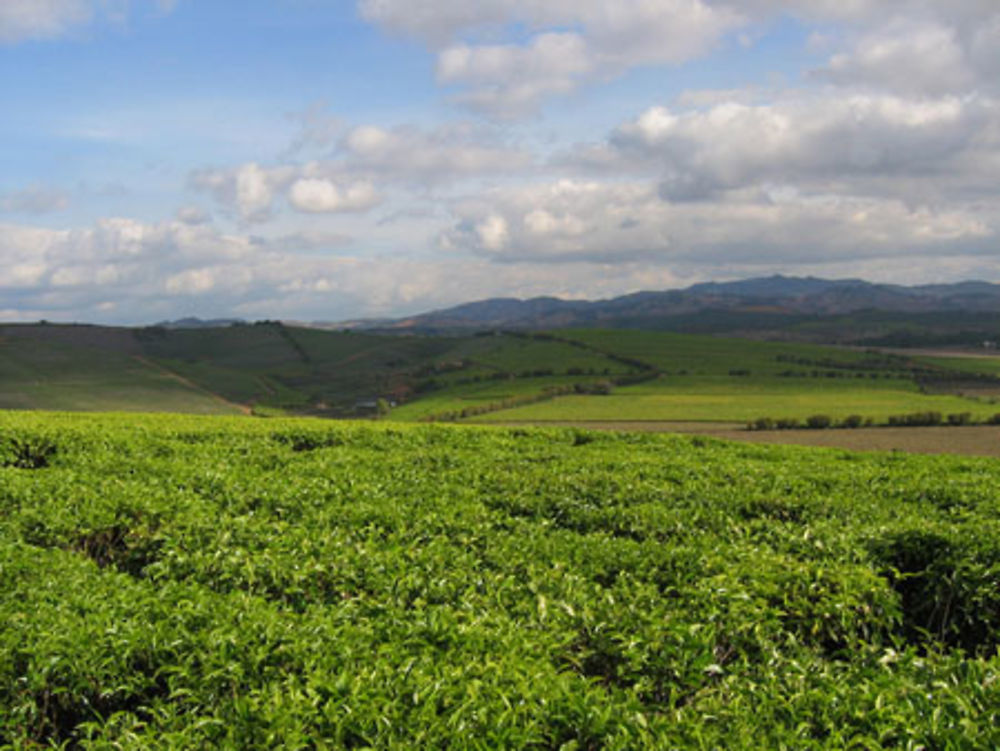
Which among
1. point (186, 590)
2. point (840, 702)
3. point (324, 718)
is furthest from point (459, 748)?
point (186, 590)

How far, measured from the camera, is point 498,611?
→ 750 cm

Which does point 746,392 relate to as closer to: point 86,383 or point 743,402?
point 743,402

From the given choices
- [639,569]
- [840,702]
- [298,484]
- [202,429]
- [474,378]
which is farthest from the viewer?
[474,378]

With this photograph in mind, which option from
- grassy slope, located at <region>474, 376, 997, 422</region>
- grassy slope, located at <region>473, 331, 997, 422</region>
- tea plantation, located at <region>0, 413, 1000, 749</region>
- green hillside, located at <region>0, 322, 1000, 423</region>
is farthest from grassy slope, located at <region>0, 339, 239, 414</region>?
tea plantation, located at <region>0, 413, 1000, 749</region>

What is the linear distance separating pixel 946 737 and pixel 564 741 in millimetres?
2876

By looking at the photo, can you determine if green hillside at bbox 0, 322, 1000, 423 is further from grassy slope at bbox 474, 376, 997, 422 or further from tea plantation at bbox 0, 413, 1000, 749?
tea plantation at bbox 0, 413, 1000, 749

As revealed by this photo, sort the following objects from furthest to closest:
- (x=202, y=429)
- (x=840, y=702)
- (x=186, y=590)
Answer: (x=202, y=429), (x=186, y=590), (x=840, y=702)

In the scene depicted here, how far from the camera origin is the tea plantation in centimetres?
534

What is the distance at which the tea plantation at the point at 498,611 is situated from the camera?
5340 millimetres

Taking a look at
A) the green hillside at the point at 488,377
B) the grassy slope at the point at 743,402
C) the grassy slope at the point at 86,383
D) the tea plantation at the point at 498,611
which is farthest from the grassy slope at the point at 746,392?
the tea plantation at the point at 498,611

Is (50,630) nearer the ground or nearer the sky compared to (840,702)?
nearer the sky

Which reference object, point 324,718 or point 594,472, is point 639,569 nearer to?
point 324,718

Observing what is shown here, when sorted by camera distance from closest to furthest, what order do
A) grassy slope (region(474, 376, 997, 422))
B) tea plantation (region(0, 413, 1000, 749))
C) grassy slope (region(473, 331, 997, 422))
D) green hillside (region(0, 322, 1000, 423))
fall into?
tea plantation (region(0, 413, 1000, 749)) < grassy slope (region(474, 376, 997, 422)) < grassy slope (region(473, 331, 997, 422)) < green hillside (region(0, 322, 1000, 423))

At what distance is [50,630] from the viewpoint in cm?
659
